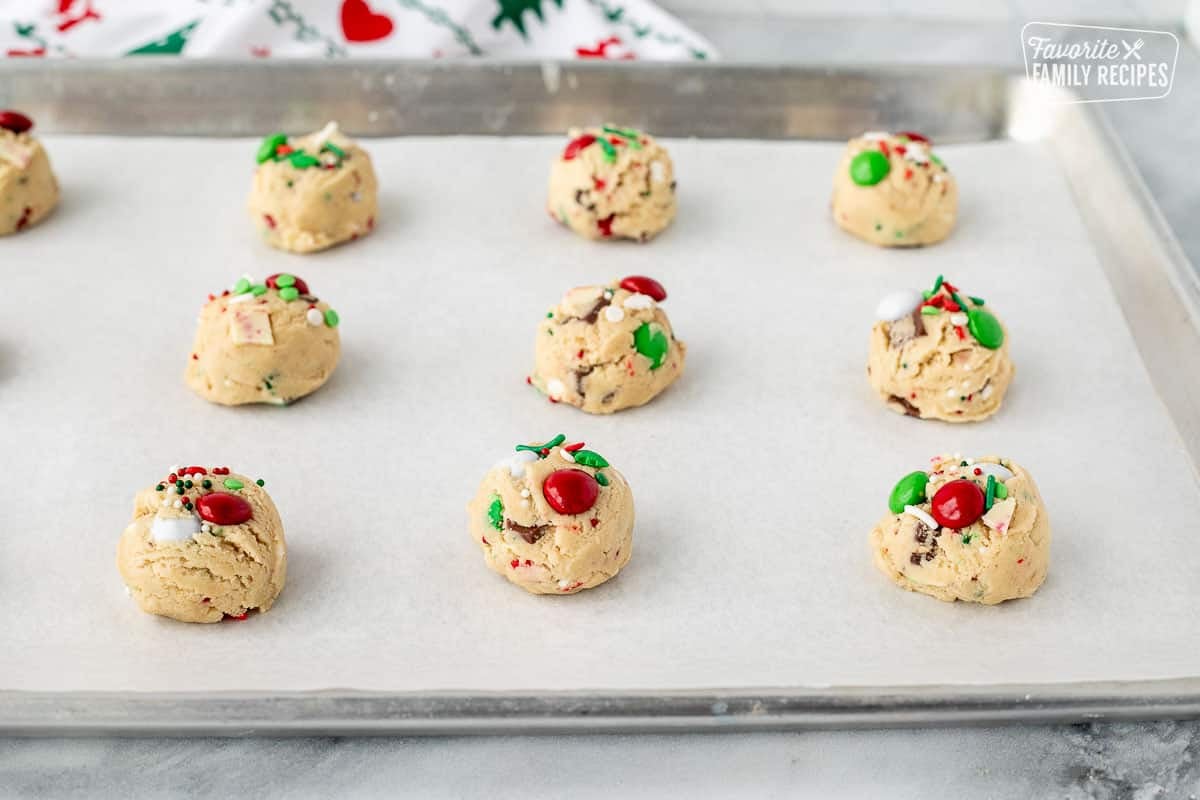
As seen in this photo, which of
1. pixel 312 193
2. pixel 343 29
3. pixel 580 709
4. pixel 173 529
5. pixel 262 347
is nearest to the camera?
pixel 580 709

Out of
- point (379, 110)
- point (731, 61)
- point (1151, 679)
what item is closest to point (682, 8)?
point (731, 61)

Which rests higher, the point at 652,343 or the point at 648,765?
the point at 652,343

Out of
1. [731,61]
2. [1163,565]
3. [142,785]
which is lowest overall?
[142,785]

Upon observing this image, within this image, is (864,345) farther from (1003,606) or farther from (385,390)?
(385,390)

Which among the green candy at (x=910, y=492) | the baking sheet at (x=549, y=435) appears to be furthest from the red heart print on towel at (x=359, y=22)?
the green candy at (x=910, y=492)

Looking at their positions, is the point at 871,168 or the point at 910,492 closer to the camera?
the point at 910,492

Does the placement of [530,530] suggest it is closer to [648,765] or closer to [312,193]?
[648,765]

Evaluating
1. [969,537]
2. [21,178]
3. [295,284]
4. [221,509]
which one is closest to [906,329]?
[969,537]
